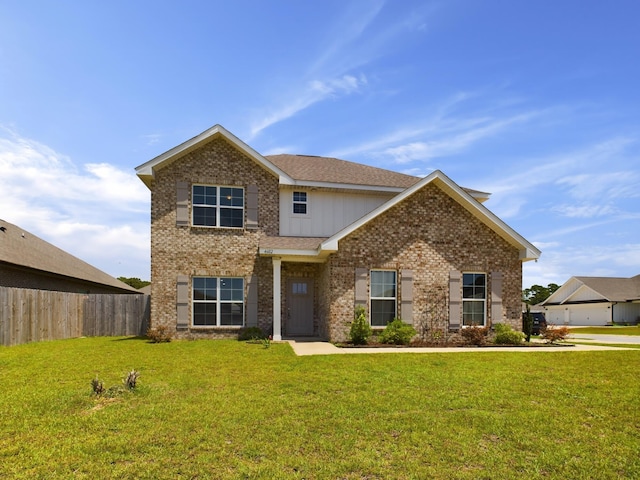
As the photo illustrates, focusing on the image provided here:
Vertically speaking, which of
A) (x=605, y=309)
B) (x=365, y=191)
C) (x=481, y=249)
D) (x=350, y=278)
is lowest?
(x=605, y=309)

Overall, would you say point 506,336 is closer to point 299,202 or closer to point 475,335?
point 475,335

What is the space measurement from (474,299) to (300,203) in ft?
23.7

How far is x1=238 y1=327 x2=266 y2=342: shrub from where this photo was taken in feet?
48.6

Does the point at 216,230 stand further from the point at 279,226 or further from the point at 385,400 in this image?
the point at 385,400

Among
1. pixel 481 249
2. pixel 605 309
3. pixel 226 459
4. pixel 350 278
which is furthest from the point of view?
pixel 605 309

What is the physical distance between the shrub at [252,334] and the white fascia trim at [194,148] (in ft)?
17.9

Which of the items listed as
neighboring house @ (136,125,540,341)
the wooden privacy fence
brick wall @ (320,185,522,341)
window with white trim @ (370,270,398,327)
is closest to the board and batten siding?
neighboring house @ (136,125,540,341)

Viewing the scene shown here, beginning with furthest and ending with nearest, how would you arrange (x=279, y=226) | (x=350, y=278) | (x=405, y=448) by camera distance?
(x=279, y=226), (x=350, y=278), (x=405, y=448)

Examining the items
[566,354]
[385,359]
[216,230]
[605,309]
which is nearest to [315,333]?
[216,230]

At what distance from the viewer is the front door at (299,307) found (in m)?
15.9

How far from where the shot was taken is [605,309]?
3906 cm

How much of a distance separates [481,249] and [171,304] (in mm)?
11173

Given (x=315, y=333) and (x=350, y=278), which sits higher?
(x=350, y=278)

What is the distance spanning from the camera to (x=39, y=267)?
18688 millimetres
